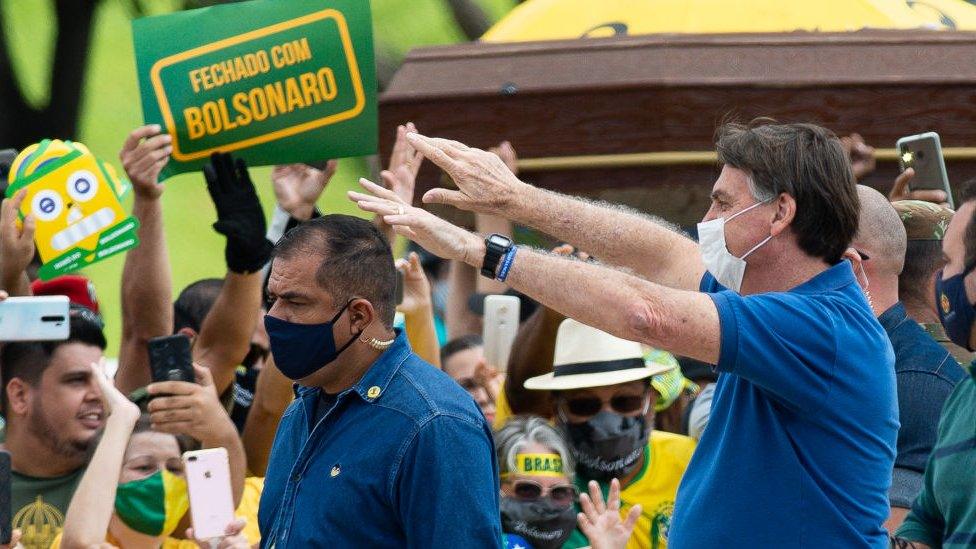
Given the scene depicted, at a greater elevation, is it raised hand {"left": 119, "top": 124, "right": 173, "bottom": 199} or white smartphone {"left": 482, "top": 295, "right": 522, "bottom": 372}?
raised hand {"left": 119, "top": 124, "right": 173, "bottom": 199}

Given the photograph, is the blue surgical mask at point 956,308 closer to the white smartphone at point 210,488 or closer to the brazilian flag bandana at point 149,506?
the white smartphone at point 210,488

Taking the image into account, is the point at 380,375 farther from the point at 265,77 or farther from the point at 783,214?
the point at 265,77

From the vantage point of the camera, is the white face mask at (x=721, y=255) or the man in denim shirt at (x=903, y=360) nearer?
the white face mask at (x=721, y=255)

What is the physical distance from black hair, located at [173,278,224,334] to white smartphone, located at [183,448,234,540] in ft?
6.53

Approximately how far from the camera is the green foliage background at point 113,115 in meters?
8.49

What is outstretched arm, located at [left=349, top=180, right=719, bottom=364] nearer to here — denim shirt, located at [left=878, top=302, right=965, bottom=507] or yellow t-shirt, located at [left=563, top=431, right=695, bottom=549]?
denim shirt, located at [left=878, top=302, right=965, bottom=507]

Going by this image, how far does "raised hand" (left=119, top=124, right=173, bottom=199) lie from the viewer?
4691mm

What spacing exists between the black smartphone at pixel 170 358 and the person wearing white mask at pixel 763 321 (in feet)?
4.77

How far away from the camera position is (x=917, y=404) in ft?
12.0

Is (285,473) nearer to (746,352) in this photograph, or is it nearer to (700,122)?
(746,352)

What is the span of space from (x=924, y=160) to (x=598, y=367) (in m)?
1.21

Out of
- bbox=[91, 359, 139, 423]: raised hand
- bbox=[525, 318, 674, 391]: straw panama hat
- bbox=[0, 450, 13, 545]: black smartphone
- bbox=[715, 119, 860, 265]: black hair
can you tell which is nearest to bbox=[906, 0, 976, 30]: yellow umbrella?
bbox=[525, 318, 674, 391]: straw panama hat

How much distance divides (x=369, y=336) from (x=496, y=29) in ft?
10.7

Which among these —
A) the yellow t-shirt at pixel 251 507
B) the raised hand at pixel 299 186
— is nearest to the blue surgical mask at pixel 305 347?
the yellow t-shirt at pixel 251 507
